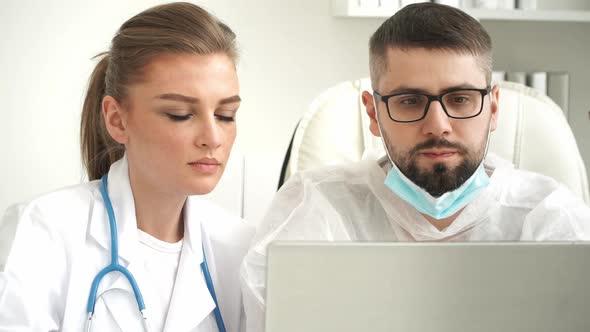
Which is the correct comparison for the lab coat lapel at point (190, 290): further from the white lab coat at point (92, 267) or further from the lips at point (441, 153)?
the lips at point (441, 153)

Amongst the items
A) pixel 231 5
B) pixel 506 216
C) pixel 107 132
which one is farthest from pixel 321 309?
pixel 231 5

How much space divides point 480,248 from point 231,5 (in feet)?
7.86

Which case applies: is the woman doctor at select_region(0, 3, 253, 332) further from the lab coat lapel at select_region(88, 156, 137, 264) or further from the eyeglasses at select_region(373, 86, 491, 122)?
the eyeglasses at select_region(373, 86, 491, 122)

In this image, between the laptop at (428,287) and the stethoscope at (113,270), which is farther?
the stethoscope at (113,270)

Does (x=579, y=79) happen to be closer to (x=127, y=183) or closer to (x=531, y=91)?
(x=531, y=91)

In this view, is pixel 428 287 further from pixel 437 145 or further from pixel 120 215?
pixel 120 215

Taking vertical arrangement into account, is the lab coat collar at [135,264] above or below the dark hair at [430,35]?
below

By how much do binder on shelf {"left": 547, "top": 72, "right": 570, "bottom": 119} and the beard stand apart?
189 cm

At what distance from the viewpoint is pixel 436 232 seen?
1.40m

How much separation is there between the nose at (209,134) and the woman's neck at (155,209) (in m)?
0.16

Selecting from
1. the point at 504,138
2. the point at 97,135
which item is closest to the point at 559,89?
the point at 504,138

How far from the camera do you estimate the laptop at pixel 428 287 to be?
→ 659mm

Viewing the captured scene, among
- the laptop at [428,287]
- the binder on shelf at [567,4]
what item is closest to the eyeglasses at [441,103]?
the laptop at [428,287]

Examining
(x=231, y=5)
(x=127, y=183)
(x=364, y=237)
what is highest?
(x=231, y=5)
